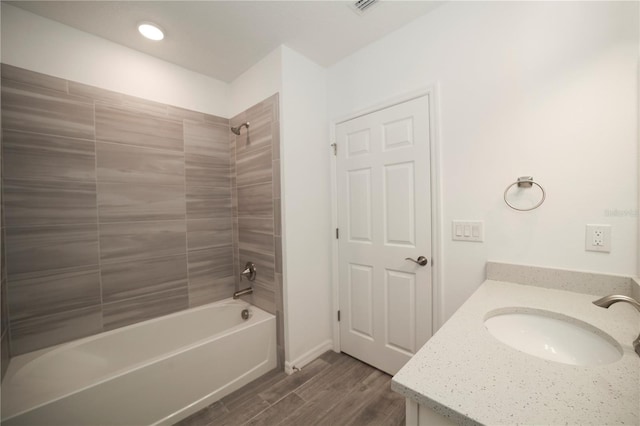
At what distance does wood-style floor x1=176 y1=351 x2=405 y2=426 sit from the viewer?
147 cm

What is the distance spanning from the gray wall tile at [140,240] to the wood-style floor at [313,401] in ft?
4.05

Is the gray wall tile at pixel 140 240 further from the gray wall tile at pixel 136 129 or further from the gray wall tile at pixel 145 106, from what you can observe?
the gray wall tile at pixel 145 106

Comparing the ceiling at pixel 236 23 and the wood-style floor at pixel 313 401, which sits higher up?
the ceiling at pixel 236 23

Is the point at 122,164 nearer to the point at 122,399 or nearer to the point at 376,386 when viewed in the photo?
the point at 122,399

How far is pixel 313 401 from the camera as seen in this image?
5.29ft

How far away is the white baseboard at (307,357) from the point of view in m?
1.92

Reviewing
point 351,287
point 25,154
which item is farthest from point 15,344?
point 351,287

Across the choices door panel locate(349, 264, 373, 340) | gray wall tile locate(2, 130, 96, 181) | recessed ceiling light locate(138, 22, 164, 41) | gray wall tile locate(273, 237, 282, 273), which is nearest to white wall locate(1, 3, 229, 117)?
recessed ceiling light locate(138, 22, 164, 41)

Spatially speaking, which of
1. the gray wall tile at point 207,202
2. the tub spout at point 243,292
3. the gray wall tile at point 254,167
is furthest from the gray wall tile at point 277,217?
the gray wall tile at point 207,202

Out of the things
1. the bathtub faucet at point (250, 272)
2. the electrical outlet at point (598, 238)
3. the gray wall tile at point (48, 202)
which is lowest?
the bathtub faucet at point (250, 272)

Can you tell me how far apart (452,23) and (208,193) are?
2314 mm

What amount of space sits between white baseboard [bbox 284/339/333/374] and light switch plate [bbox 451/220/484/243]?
56.8 inches

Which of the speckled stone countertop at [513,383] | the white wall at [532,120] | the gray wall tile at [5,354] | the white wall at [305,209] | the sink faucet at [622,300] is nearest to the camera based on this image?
the speckled stone countertop at [513,383]

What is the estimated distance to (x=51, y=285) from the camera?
1653 mm
